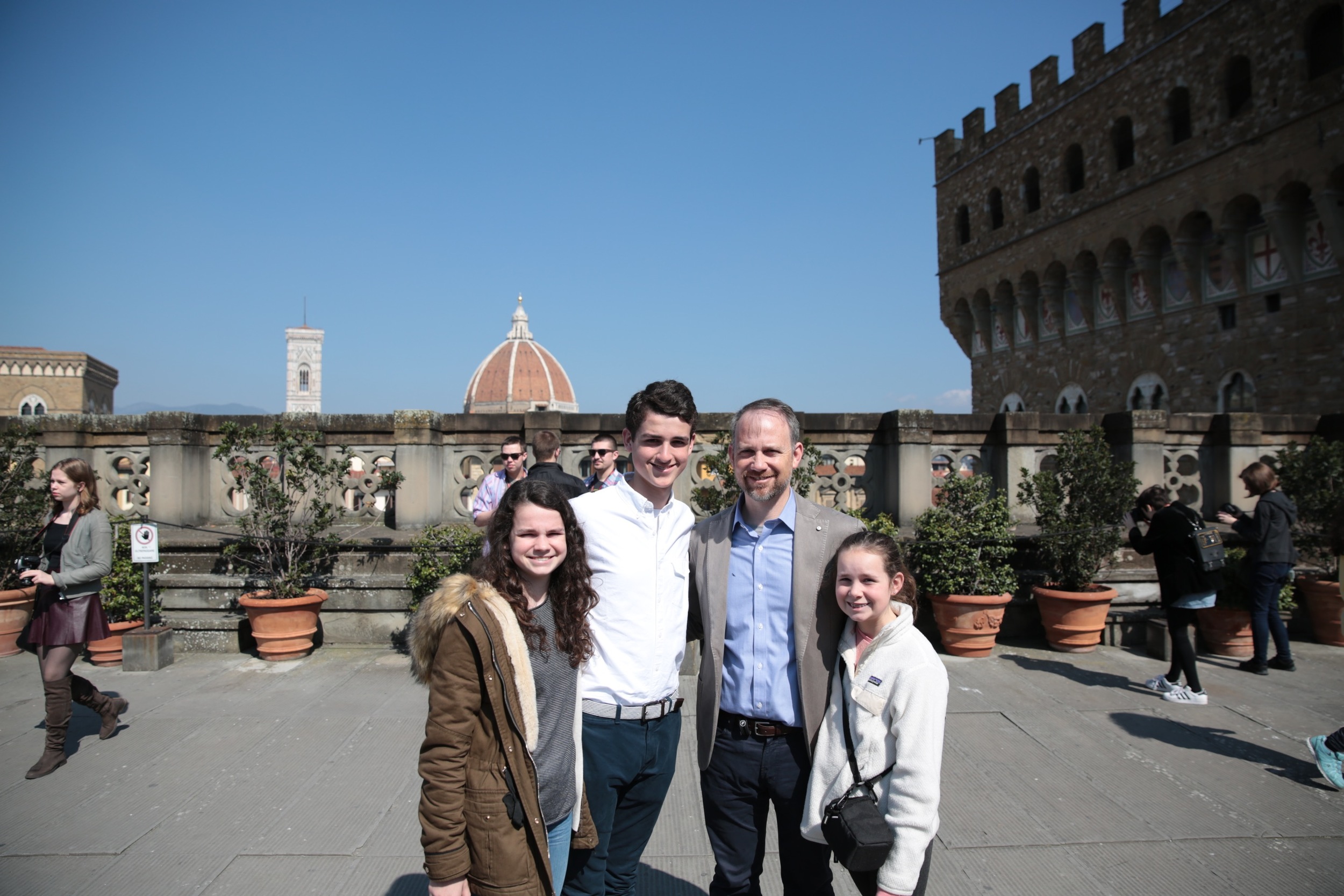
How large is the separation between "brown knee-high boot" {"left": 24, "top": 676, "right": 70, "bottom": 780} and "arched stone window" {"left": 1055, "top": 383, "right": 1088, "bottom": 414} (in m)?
25.8

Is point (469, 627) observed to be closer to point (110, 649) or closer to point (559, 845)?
point (559, 845)

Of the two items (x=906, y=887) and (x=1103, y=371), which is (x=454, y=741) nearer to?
(x=906, y=887)

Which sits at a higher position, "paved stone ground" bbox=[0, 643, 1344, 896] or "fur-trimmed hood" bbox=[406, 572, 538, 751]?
"fur-trimmed hood" bbox=[406, 572, 538, 751]

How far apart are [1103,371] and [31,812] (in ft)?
86.3

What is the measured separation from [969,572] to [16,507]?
7586mm

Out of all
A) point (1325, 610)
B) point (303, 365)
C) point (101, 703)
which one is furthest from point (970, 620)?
point (303, 365)

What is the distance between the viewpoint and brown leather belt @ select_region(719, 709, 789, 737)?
227 cm

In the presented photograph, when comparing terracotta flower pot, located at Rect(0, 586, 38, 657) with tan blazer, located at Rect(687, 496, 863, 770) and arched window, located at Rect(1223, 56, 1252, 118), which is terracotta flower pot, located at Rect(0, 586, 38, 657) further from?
arched window, located at Rect(1223, 56, 1252, 118)

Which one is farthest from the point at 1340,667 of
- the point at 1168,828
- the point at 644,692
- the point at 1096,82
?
the point at 1096,82

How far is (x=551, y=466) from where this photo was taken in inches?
198

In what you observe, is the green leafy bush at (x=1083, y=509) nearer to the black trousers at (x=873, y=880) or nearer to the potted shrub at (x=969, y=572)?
the potted shrub at (x=969, y=572)

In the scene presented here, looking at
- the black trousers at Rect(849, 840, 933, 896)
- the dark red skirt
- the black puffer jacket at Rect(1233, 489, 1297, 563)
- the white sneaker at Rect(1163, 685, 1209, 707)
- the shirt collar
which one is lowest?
the white sneaker at Rect(1163, 685, 1209, 707)

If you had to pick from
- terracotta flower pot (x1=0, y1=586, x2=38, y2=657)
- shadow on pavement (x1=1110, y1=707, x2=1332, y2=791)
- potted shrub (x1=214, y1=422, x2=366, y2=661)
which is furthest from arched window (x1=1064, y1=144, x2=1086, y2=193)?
terracotta flower pot (x1=0, y1=586, x2=38, y2=657)

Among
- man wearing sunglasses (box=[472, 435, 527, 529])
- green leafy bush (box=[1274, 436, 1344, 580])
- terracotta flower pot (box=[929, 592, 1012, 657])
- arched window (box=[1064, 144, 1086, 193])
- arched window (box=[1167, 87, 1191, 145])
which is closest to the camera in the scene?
man wearing sunglasses (box=[472, 435, 527, 529])
